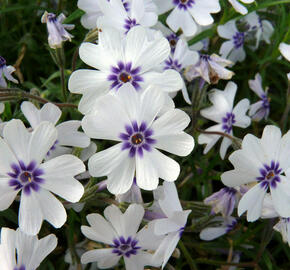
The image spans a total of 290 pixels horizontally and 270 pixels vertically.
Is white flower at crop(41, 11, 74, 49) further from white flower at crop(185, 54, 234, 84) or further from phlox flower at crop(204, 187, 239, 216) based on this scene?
phlox flower at crop(204, 187, 239, 216)

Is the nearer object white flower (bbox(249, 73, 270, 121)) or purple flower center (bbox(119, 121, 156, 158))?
purple flower center (bbox(119, 121, 156, 158))

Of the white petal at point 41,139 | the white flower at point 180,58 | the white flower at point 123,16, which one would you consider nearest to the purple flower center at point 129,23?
the white flower at point 123,16

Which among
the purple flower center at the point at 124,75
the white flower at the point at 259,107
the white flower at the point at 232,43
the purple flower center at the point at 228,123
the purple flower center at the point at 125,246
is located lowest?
the purple flower center at the point at 125,246

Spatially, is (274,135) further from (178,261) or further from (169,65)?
(178,261)

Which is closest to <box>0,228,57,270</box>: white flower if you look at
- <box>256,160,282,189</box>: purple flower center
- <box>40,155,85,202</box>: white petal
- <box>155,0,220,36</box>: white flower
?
<box>40,155,85,202</box>: white petal

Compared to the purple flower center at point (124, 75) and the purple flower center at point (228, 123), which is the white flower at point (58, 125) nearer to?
the purple flower center at point (124, 75)

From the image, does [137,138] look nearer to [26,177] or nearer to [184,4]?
[26,177]

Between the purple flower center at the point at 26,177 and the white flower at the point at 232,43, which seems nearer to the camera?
the purple flower center at the point at 26,177
